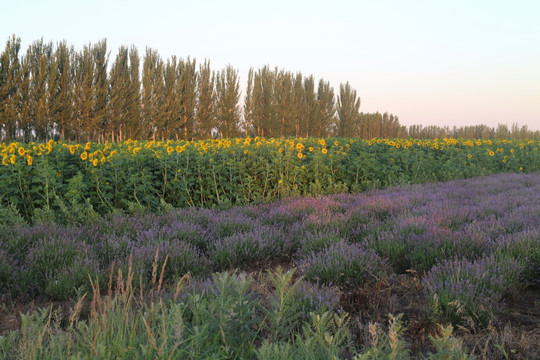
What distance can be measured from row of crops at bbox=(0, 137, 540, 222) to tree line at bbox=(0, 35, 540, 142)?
66.0 ft

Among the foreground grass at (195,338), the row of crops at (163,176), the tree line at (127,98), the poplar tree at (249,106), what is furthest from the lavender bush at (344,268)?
the poplar tree at (249,106)

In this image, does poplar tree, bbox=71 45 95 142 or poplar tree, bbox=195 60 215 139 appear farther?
poplar tree, bbox=195 60 215 139

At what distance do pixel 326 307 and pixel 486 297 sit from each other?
1.18 m

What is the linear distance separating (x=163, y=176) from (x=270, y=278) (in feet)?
14.4

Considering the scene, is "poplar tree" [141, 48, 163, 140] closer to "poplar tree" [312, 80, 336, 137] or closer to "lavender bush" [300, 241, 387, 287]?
"poplar tree" [312, 80, 336, 137]

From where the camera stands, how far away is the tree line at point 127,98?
2483 cm

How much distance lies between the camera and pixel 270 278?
11.0 ft

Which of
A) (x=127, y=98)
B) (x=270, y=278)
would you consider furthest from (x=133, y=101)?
(x=270, y=278)

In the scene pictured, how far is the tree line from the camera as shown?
24.8m

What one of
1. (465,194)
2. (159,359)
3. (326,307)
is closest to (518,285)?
(326,307)

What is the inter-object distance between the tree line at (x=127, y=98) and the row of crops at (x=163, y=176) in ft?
66.0

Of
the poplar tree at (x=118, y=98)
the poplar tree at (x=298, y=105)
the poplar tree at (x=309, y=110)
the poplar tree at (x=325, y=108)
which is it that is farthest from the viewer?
the poplar tree at (x=325, y=108)

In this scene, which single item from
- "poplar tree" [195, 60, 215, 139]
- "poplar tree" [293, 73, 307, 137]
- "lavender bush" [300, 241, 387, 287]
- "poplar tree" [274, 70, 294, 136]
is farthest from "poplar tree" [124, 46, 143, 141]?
"lavender bush" [300, 241, 387, 287]

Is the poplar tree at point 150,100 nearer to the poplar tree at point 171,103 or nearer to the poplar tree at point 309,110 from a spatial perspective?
the poplar tree at point 171,103
